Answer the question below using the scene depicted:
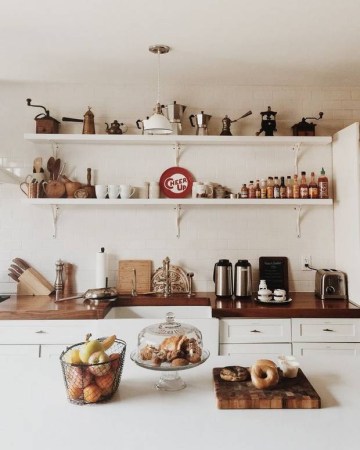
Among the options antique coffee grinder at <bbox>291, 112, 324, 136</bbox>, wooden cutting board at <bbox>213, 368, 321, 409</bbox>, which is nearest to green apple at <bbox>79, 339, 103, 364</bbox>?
wooden cutting board at <bbox>213, 368, 321, 409</bbox>

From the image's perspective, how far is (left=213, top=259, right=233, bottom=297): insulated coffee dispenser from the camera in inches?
125

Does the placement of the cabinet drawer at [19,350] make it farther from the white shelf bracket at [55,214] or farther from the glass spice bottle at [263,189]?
the glass spice bottle at [263,189]

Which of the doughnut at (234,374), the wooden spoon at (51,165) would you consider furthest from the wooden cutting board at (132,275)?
the doughnut at (234,374)

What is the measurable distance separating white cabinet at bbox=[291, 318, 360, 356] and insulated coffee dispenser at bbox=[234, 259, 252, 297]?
1.58ft

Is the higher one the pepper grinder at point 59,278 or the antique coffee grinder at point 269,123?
the antique coffee grinder at point 269,123

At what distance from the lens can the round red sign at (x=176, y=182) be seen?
134 inches

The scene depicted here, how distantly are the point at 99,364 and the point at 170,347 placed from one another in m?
0.26

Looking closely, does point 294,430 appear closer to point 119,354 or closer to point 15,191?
point 119,354

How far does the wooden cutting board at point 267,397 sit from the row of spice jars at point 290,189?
203cm

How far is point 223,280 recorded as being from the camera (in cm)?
317

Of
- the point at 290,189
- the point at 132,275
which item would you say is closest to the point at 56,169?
the point at 132,275

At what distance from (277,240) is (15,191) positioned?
2.27 m

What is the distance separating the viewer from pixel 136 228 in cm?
342
